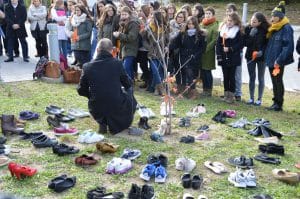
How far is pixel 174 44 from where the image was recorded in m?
9.41

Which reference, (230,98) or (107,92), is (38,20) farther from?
(107,92)

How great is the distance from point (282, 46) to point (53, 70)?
17.0 ft

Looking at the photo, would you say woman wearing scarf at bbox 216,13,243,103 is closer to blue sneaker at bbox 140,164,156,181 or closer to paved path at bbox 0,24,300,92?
paved path at bbox 0,24,300,92

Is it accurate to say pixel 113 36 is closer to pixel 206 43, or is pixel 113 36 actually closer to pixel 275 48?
pixel 206 43

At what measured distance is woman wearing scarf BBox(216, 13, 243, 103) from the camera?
8805mm

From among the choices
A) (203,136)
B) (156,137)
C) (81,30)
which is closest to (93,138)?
(156,137)

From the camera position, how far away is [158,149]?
6449 millimetres

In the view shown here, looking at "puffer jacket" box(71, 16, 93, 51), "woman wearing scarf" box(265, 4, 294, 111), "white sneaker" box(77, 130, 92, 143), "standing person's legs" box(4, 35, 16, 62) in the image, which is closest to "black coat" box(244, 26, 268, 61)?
"woman wearing scarf" box(265, 4, 294, 111)

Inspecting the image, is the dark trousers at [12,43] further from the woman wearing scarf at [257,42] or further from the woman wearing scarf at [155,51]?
the woman wearing scarf at [257,42]

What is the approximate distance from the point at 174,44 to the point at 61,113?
289 cm

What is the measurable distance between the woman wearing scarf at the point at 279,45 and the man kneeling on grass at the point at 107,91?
3103 millimetres

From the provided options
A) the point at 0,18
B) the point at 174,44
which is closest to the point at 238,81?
the point at 174,44

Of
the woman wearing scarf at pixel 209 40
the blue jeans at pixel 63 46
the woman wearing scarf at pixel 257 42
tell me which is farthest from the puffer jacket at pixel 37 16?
the woman wearing scarf at pixel 257 42

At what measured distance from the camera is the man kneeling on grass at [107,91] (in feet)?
22.7
